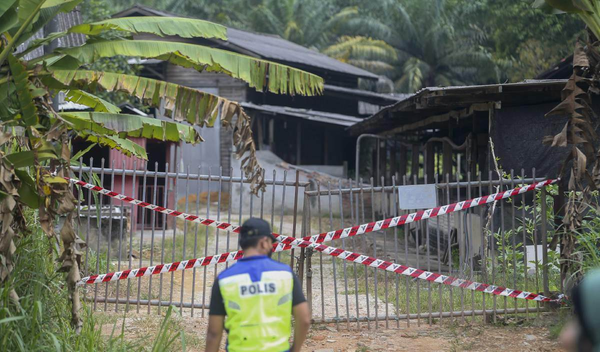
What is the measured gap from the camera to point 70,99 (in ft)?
23.4

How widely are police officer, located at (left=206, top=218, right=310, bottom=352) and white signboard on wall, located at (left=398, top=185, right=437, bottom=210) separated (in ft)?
12.1

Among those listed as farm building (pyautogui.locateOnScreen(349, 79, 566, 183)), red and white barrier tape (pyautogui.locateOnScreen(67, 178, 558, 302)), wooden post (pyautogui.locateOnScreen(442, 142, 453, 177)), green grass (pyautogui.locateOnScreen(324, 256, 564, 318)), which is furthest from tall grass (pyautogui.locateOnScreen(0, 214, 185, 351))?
wooden post (pyautogui.locateOnScreen(442, 142, 453, 177))

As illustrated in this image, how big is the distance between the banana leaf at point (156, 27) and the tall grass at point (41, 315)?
1.91 m

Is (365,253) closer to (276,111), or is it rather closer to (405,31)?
(276,111)

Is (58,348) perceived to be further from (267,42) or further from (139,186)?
(267,42)

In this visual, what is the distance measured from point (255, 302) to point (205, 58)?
11.4ft

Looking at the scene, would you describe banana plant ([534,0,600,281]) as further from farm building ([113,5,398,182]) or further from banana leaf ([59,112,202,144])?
farm building ([113,5,398,182])

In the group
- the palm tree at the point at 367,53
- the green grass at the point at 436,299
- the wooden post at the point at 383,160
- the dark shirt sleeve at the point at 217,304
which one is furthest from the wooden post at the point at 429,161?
the palm tree at the point at 367,53

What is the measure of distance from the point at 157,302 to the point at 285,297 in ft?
Result: 13.2

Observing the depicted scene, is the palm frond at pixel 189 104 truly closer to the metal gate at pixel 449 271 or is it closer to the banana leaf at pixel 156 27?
the banana leaf at pixel 156 27

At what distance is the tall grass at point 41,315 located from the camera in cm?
489

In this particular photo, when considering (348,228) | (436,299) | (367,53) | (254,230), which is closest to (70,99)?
(348,228)

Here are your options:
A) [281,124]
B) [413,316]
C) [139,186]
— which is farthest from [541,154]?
[281,124]

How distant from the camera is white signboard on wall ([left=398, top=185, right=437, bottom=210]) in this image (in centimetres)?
730
